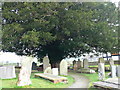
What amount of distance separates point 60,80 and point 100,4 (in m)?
13.7

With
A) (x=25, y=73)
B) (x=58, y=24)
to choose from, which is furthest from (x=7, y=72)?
(x=58, y=24)

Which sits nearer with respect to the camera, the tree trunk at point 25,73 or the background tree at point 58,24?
the tree trunk at point 25,73

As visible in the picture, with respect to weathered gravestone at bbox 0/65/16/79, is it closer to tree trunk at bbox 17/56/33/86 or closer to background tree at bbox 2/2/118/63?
tree trunk at bbox 17/56/33/86

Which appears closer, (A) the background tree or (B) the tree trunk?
(B) the tree trunk

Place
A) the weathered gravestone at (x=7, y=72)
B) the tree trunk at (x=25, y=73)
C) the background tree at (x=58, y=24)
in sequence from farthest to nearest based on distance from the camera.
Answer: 1. the background tree at (x=58, y=24)
2. the weathered gravestone at (x=7, y=72)
3. the tree trunk at (x=25, y=73)

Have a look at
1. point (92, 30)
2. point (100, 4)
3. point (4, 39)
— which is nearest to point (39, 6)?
point (4, 39)

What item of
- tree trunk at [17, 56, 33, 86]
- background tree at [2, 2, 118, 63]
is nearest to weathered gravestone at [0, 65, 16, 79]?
tree trunk at [17, 56, 33, 86]

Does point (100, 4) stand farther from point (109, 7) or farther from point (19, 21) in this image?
point (19, 21)

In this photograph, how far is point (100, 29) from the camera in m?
18.1

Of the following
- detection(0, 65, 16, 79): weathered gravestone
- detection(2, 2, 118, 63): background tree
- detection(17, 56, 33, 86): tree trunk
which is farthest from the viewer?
detection(2, 2, 118, 63): background tree

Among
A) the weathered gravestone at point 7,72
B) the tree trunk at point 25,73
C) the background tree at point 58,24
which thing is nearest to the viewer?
the tree trunk at point 25,73

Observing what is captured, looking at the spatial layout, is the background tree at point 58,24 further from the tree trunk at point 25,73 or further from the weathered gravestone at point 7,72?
the tree trunk at point 25,73

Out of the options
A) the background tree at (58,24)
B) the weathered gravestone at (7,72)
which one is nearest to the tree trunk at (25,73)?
the weathered gravestone at (7,72)

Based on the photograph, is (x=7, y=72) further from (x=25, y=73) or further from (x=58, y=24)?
(x=58, y=24)
